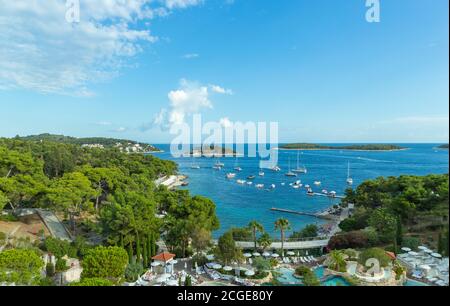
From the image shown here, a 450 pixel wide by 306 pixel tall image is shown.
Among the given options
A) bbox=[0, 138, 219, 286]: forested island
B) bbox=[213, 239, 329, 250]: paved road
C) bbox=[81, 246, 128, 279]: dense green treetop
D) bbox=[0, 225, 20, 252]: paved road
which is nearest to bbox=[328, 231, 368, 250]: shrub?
bbox=[213, 239, 329, 250]: paved road

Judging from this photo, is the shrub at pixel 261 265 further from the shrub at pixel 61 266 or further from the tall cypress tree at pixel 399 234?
the shrub at pixel 61 266

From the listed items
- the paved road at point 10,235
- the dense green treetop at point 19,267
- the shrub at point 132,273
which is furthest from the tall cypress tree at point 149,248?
the paved road at point 10,235

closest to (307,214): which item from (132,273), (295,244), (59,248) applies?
(295,244)

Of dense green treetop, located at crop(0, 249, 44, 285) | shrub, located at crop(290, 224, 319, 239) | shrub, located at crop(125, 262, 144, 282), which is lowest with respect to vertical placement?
shrub, located at crop(290, 224, 319, 239)

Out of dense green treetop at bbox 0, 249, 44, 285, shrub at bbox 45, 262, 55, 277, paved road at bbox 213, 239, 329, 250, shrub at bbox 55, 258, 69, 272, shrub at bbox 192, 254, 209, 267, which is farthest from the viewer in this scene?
paved road at bbox 213, 239, 329, 250

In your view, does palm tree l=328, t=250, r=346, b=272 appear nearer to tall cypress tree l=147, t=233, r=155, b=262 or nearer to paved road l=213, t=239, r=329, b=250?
paved road l=213, t=239, r=329, b=250

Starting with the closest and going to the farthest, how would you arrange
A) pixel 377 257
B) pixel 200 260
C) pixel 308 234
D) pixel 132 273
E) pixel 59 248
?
pixel 377 257, pixel 132 273, pixel 59 248, pixel 200 260, pixel 308 234

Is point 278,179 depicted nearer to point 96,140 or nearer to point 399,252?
point 399,252

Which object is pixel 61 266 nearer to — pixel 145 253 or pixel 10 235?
pixel 145 253
